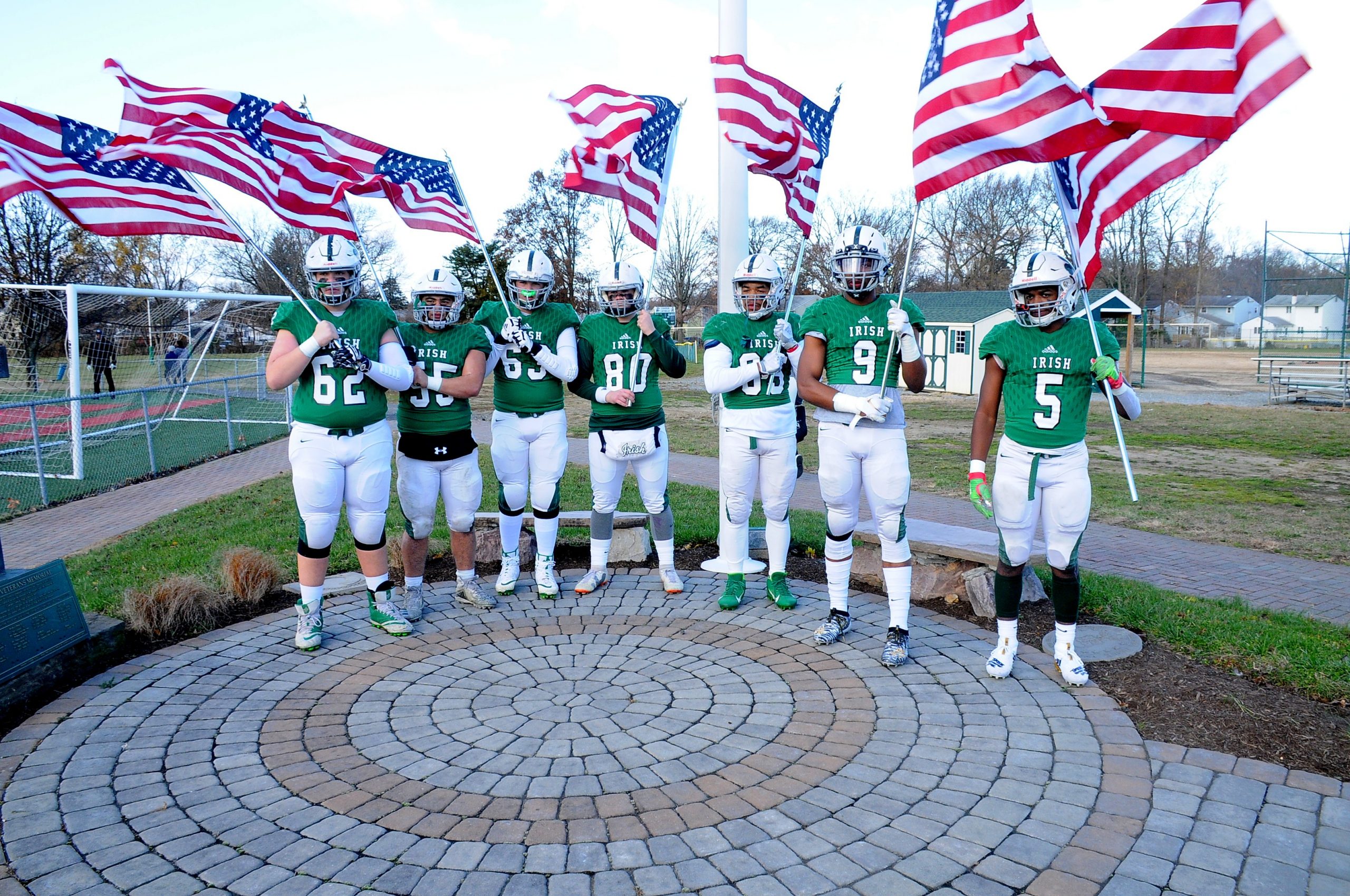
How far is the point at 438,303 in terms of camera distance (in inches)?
250

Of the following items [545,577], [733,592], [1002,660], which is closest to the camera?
[1002,660]

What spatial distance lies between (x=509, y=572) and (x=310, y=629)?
1645 mm

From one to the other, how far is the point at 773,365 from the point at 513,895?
397 centimetres

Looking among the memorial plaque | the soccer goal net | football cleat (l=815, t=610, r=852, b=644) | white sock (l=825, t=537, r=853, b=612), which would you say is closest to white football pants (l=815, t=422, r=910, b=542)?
white sock (l=825, t=537, r=853, b=612)

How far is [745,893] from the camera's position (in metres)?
3.23

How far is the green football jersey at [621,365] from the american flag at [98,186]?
2.63 meters

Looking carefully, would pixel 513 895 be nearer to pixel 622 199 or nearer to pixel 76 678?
pixel 76 678

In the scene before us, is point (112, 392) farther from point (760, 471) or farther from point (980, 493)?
point (980, 493)

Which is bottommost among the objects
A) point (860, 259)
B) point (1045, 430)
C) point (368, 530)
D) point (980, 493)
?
point (368, 530)

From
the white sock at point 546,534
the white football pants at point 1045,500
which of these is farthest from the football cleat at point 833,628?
the white sock at point 546,534

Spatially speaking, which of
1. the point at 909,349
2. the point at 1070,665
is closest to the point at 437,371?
the point at 909,349

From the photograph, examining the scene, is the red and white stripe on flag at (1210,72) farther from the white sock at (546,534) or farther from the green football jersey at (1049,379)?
the white sock at (546,534)

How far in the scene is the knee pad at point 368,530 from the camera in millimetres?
5977

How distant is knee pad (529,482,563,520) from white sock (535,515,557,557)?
0.03 m
